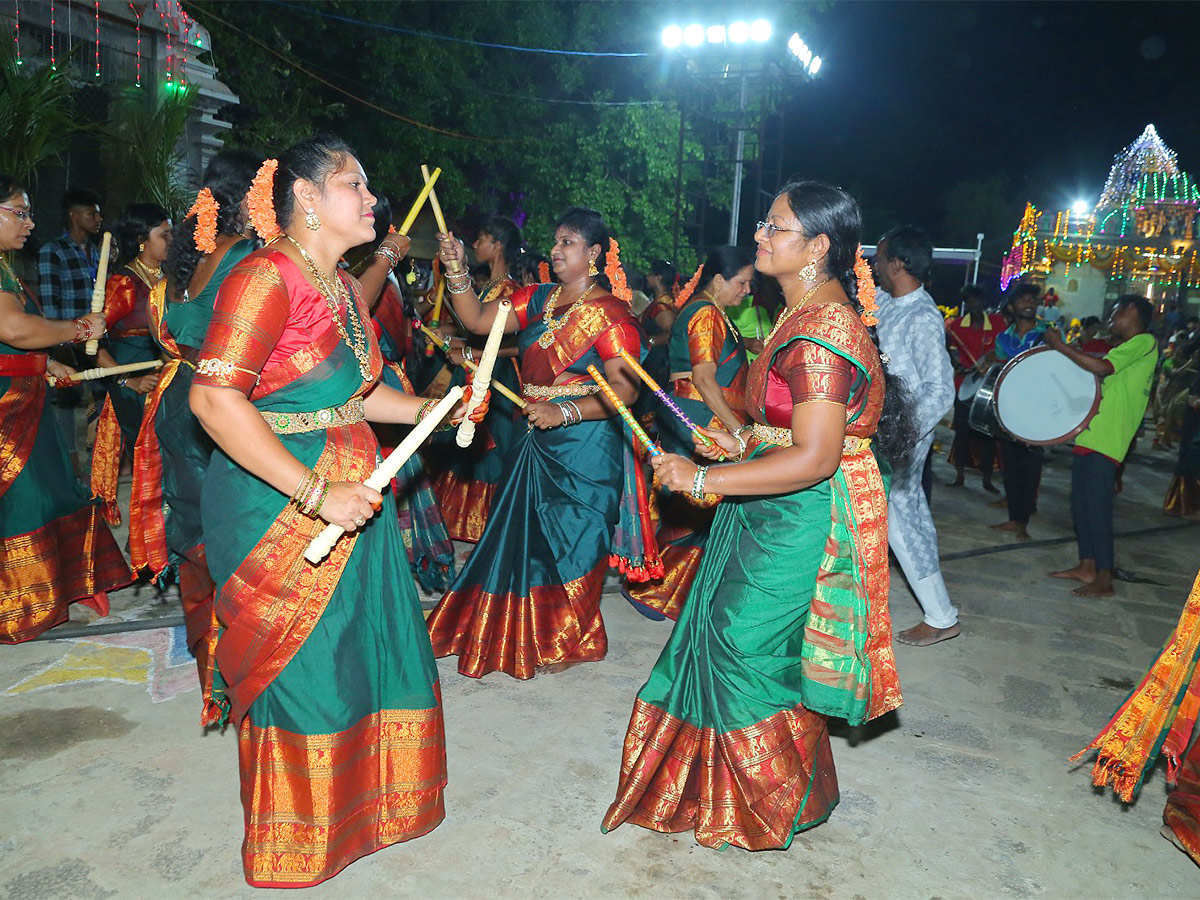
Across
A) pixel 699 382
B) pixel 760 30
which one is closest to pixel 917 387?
pixel 699 382

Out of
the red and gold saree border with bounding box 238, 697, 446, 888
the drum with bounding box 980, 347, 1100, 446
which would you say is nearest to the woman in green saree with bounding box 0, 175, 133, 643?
the red and gold saree border with bounding box 238, 697, 446, 888

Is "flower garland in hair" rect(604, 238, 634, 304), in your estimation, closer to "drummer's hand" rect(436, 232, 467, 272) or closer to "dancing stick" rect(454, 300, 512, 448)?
"drummer's hand" rect(436, 232, 467, 272)

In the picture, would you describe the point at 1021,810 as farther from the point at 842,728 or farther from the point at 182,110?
the point at 182,110

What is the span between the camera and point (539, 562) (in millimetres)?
4188

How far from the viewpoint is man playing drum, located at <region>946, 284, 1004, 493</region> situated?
8.85 m

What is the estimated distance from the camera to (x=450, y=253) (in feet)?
13.0

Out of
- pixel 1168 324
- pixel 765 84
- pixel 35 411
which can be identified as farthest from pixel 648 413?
pixel 1168 324

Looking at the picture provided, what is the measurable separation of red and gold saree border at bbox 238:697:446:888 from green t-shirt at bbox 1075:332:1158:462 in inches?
186

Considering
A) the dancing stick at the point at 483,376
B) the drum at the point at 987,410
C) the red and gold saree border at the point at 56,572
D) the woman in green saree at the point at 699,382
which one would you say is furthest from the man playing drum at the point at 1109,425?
the red and gold saree border at the point at 56,572

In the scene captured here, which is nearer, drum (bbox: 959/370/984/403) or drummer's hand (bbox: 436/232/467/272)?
drummer's hand (bbox: 436/232/467/272)

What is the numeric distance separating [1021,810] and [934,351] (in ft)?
7.49

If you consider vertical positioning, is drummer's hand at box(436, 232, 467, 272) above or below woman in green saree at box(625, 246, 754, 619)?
→ above

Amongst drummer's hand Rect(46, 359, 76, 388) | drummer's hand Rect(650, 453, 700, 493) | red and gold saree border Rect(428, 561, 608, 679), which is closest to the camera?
drummer's hand Rect(650, 453, 700, 493)

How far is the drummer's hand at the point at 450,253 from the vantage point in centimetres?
395
